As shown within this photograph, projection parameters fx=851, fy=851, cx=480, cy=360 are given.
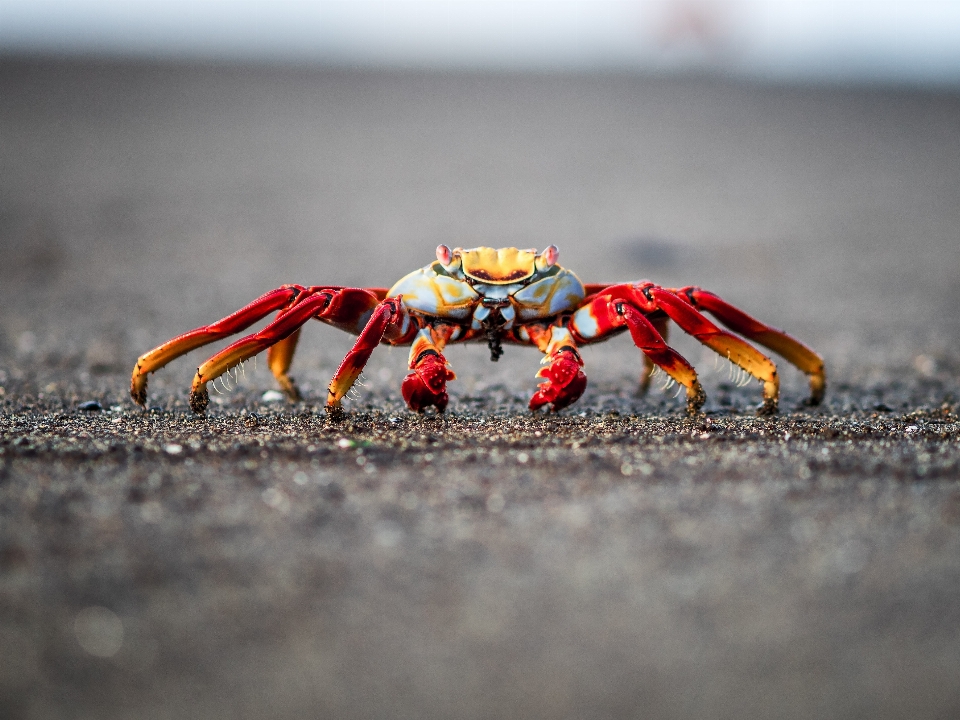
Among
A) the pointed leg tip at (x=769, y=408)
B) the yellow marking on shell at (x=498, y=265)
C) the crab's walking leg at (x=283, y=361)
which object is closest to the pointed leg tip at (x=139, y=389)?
the crab's walking leg at (x=283, y=361)

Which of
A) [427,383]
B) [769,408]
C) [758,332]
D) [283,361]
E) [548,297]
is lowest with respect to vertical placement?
[769,408]

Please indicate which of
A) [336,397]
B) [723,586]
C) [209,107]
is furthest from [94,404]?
[209,107]

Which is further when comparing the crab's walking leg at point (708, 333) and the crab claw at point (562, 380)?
the crab's walking leg at point (708, 333)

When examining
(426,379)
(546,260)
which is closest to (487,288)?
(546,260)

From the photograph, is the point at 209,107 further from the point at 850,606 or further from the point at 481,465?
the point at 850,606

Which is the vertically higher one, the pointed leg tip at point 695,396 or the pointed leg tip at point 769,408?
the pointed leg tip at point 695,396

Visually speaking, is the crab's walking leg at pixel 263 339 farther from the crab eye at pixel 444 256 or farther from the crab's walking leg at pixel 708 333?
the crab's walking leg at pixel 708 333

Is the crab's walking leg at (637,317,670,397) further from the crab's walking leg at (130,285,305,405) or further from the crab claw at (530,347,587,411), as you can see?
the crab's walking leg at (130,285,305,405)

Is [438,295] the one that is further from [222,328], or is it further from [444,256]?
[222,328]
